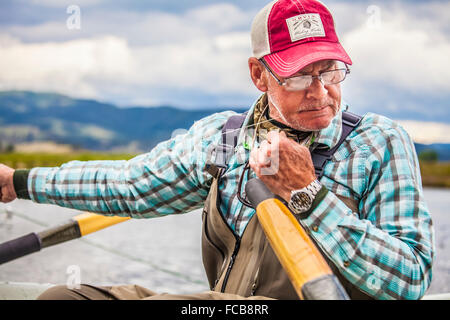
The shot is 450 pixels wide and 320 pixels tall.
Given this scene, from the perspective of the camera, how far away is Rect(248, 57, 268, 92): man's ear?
1847mm

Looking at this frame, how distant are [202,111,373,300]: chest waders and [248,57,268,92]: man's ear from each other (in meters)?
0.14

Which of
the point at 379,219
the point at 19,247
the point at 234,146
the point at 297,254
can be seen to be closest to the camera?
the point at 297,254

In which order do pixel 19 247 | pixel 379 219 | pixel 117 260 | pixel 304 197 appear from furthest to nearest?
pixel 117 260 < pixel 19 247 < pixel 379 219 < pixel 304 197

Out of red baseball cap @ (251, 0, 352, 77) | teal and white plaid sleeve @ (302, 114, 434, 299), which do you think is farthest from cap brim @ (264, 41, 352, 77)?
teal and white plaid sleeve @ (302, 114, 434, 299)

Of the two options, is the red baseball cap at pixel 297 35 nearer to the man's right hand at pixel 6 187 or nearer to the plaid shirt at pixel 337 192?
the plaid shirt at pixel 337 192

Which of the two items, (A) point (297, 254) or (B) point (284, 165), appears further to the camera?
(B) point (284, 165)

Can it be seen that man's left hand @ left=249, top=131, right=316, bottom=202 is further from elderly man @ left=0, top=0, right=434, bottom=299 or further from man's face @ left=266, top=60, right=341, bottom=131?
man's face @ left=266, top=60, right=341, bottom=131

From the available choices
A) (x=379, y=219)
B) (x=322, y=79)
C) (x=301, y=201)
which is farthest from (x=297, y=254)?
(x=322, y=79)

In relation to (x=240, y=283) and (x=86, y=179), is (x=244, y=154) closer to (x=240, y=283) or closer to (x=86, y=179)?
(x=240, y=283)

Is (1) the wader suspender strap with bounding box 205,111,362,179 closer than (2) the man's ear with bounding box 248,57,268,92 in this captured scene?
Yes

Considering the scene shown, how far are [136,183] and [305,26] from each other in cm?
92

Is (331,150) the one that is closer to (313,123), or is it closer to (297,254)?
(313,123)

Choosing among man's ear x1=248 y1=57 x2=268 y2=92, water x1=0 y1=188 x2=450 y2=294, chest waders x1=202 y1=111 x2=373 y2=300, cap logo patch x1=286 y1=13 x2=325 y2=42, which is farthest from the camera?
water x1=0 y1=188 x2=450 y2=294

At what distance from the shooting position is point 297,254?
3.87 feet
